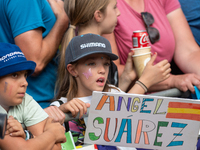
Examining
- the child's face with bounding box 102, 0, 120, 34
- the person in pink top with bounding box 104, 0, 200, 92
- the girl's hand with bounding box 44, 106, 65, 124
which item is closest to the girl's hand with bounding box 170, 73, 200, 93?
the person in pink top with bounding box 104, 0, 200, 92

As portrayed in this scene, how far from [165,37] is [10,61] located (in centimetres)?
117

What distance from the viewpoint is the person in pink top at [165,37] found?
173cm

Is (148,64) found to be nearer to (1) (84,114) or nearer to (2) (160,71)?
(2) (160,71)

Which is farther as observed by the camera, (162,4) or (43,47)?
(162,4)

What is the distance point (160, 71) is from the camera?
156 centimetres

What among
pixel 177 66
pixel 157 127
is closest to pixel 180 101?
pixel 157 127

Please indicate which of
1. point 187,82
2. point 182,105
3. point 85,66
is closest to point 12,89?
point 85,66

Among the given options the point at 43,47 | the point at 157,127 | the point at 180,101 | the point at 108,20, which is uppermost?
the point at 108,20

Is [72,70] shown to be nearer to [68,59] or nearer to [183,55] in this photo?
[68,59]

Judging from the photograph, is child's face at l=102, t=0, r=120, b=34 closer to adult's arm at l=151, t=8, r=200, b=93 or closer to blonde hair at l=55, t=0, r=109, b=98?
blonde hair at l=55, t=0, r=109, b=98

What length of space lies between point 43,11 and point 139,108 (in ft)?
2.52

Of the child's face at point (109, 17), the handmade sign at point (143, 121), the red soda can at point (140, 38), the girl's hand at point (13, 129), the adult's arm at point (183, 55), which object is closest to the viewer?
the girl's hand at point (13, 129)

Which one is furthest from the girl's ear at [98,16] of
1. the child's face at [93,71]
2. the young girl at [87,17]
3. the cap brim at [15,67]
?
the cap brim at [15,67]

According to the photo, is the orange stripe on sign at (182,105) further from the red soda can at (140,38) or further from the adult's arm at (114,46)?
the adult's arm at (114,46)
